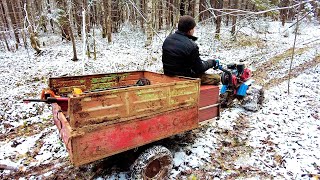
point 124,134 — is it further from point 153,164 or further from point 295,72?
point 295,72

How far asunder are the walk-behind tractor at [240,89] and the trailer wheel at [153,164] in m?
2.77

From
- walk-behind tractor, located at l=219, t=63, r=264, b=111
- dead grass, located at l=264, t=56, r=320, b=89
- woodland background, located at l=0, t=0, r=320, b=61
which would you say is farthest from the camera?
dead grass, located at l=264, t=56, r=320, b=89

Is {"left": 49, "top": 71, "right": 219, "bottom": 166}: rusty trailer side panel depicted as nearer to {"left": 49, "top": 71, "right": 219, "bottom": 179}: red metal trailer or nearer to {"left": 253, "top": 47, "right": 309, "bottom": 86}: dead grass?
{"left": 49, "top": 71, "right": 219, "bottom": 179}: red metal trailer

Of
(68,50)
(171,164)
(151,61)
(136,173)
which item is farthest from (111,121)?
(68,50)

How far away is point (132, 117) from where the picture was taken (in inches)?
120

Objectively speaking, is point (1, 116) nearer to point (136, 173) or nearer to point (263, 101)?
point (136, 173)

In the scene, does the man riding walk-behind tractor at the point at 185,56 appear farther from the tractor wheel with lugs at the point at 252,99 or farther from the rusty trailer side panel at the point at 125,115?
the tractor wheel with lugs at the point at 252,99

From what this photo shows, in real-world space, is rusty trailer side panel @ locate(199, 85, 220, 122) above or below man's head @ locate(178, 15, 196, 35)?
below

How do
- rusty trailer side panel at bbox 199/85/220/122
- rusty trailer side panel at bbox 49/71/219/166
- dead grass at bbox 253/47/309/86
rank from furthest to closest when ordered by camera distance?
dead grass at bbox 253/47/309/86 → rusty trailer side panel at bbox 199/85/220/122 → rusty trailer side panel at bbox 49/71/219/166

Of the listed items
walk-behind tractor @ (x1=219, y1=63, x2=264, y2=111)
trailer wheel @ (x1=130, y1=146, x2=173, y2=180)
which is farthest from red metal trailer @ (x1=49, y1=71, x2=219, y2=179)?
walk-behind tractor @ (x1=219, y1=63, x2=264, y2=111)

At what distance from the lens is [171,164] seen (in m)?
3.61

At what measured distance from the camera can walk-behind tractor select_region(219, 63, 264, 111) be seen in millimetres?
5590

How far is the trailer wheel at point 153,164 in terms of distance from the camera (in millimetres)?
3217

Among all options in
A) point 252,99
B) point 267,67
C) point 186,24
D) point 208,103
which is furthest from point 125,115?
point 267,67
